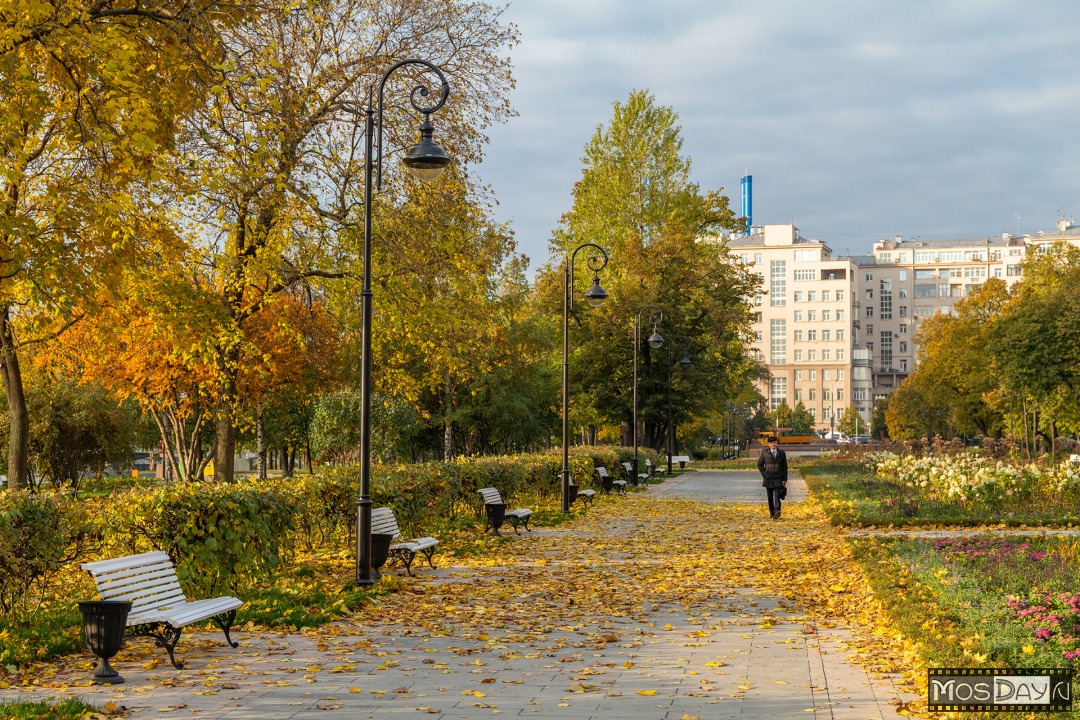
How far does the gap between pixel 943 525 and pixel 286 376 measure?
1985cm

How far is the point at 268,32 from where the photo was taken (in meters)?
22.7

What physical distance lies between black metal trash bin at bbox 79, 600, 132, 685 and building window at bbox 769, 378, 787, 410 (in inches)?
5778

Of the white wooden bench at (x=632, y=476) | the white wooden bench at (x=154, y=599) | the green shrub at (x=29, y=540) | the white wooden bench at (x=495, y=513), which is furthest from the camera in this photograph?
the white wooden bench at (x=632, y=476)

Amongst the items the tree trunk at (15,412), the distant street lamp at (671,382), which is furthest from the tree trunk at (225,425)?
the distant street lamp at (671,382)

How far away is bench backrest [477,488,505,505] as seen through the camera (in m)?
18.8

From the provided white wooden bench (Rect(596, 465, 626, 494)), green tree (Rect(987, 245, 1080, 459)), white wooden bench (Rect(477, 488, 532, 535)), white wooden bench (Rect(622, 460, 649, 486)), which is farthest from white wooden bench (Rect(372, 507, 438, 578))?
green tree (Rect(987, 245, 1080, 459))

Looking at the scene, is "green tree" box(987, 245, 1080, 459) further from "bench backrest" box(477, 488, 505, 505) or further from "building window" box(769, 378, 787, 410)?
"building window" box(769, 378, 787, 410)

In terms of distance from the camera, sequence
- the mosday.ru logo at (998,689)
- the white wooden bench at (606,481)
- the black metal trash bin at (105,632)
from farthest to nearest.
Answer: the white wooden bench at (606,481)
the black metal trash bin at (105,632)
the mosday.ru logo at (998,689)

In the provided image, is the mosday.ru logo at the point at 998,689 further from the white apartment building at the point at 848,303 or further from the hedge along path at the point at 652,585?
the white apartment building at the point at 848,303

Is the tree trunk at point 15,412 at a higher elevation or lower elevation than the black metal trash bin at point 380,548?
higher

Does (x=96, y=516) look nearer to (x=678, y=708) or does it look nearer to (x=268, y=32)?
(x=678, y=708)

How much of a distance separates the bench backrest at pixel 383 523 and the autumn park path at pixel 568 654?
0.80 meters

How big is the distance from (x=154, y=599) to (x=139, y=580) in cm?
20

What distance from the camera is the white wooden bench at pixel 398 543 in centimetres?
1375
